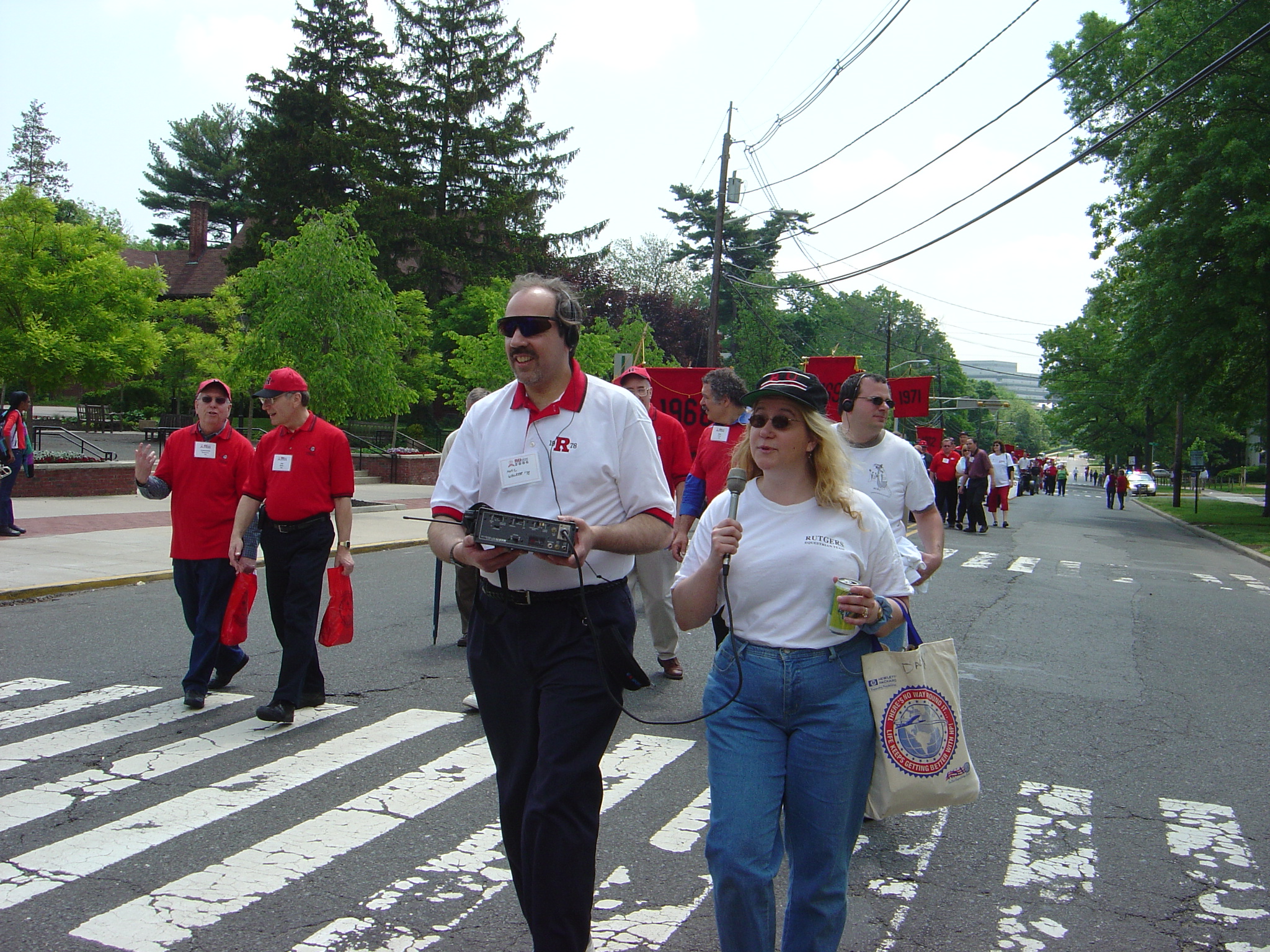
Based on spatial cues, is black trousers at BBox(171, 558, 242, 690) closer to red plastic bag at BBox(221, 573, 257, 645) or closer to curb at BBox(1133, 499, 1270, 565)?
red plastic bag at BBox(221, 573, 257, 645)

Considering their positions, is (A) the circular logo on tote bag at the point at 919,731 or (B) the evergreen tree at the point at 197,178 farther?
(B) the evergreen tree at the point at 197,178

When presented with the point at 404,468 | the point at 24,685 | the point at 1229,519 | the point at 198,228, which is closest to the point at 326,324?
the point at 404,468

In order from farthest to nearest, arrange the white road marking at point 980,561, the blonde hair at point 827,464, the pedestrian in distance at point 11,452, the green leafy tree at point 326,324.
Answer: the green leafy tree at point 326,324
the white road marking at point 980,561
the pedestrian in distance at point 11,452
the blonde hair at point 827,464

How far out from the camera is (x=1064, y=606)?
11.3 meters

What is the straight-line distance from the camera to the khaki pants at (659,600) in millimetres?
7020

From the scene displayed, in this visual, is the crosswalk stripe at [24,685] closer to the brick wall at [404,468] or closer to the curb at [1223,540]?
the curb at [1223,540]

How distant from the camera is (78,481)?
63.8 feet

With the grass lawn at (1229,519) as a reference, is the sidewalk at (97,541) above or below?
above

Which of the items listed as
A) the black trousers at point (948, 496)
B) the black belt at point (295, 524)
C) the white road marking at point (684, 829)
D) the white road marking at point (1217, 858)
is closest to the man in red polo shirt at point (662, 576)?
the black belt at point (295, 524)

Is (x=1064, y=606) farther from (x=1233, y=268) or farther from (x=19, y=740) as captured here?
(x=1233, y=268)

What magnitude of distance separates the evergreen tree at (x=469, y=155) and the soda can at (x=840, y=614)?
136 feet

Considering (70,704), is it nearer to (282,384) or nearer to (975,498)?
(282,384)

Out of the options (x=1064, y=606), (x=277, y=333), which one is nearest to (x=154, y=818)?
(x=1064, y=606)

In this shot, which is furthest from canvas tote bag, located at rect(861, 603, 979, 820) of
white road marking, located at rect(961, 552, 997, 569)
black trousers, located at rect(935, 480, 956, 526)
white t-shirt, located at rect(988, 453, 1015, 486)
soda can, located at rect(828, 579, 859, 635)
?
white t-shirt, located at rect(988, 453, 1015, 486)
